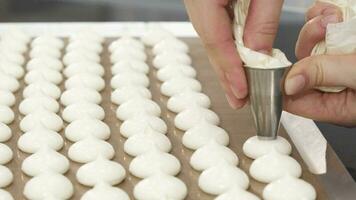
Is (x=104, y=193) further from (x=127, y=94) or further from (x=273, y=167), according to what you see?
(x=127, y=94)

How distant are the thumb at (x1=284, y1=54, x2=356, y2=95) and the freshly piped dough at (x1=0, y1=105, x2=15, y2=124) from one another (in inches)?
23.2

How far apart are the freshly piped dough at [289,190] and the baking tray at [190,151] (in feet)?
0.11

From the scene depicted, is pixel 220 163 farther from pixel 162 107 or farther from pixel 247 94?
pixel 162 107

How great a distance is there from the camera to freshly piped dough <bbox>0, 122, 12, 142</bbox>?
1335 millimetres

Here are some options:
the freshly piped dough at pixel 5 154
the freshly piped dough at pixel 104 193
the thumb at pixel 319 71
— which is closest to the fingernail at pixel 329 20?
the thumb at pixel 319 71

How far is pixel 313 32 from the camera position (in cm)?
139

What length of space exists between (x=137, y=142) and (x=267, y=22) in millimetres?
348

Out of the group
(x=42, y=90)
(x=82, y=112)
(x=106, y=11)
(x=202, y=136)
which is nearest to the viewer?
(x=202, y=136)

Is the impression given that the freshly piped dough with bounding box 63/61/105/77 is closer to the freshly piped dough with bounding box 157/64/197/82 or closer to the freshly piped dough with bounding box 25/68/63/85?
the freshly piped dough with bounding box 25/68/63/85

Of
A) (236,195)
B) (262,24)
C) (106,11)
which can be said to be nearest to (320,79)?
(262,24)

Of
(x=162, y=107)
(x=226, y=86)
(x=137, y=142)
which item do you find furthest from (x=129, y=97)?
(x=226, y=86)

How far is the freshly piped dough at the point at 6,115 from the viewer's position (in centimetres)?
141

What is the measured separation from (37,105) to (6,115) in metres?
0.07

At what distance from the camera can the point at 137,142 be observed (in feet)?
4.25
